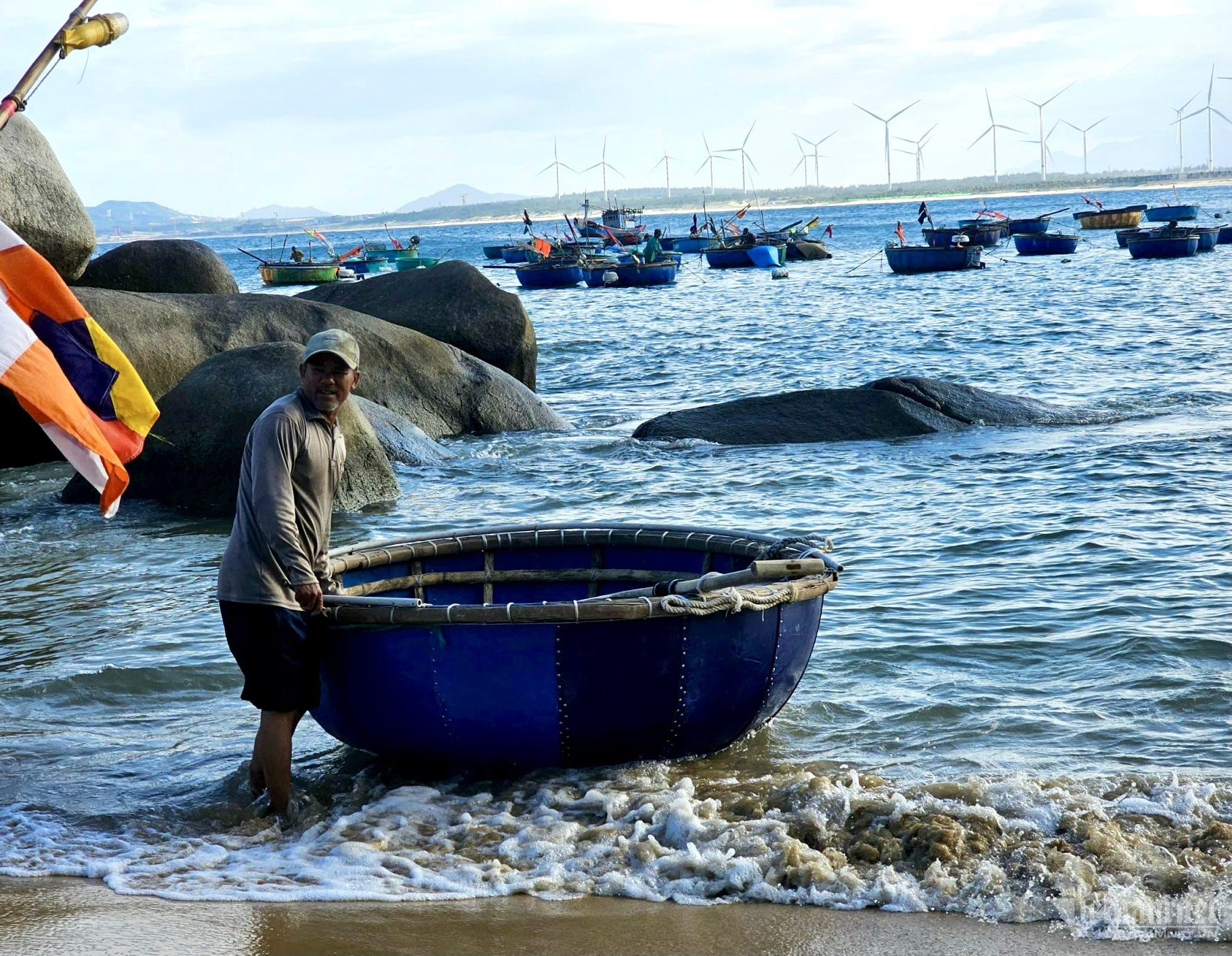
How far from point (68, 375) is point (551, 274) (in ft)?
160

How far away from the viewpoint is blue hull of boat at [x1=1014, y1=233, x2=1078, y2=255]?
59344 mm

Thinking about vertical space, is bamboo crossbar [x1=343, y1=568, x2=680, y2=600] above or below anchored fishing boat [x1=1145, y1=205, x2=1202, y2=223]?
Answer: below

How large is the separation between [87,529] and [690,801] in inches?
306

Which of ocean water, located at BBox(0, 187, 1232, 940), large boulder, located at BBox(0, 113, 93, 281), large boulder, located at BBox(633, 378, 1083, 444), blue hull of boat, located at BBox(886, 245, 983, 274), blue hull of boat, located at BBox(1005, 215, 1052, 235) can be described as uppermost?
large boulder, located at BBox(0, 113, 93, 281)

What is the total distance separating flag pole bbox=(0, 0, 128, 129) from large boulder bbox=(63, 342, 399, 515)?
227 inches

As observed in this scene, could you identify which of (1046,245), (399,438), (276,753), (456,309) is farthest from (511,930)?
(1046,245)

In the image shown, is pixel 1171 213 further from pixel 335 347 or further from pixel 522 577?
pixel 335 347

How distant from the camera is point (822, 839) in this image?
520 centimetres

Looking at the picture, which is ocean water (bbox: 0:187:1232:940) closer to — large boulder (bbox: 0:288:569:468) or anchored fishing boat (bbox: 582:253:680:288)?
large boulder (bbox: 0:288:569:468)

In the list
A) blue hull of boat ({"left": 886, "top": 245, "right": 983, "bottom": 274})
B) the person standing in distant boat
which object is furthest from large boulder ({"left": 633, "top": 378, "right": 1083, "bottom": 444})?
the person standing in distant boat

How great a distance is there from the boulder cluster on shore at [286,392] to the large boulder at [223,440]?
1 centimetres

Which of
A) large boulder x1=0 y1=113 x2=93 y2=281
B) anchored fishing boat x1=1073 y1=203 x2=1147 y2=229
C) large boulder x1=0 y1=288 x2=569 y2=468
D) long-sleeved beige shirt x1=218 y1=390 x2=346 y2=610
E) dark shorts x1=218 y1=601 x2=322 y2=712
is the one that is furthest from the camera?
anchored fishing boat x1=1073 y1=203 x2=1147 y2=229

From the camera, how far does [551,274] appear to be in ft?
179

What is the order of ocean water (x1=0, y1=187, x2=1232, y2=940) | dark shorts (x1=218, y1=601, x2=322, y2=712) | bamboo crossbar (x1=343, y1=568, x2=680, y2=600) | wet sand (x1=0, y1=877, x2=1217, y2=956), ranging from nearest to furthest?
wet sand (x1=0, y1=877, x2=1217, y2=956) < ocean water (x1=0, y1=187, x2=1232, y2=940) < dark shorts (x1=218, y1=601, x2=322, y2=712) < bamboo crossbar (x1=343, y1=568, x2=680, y2=600)
